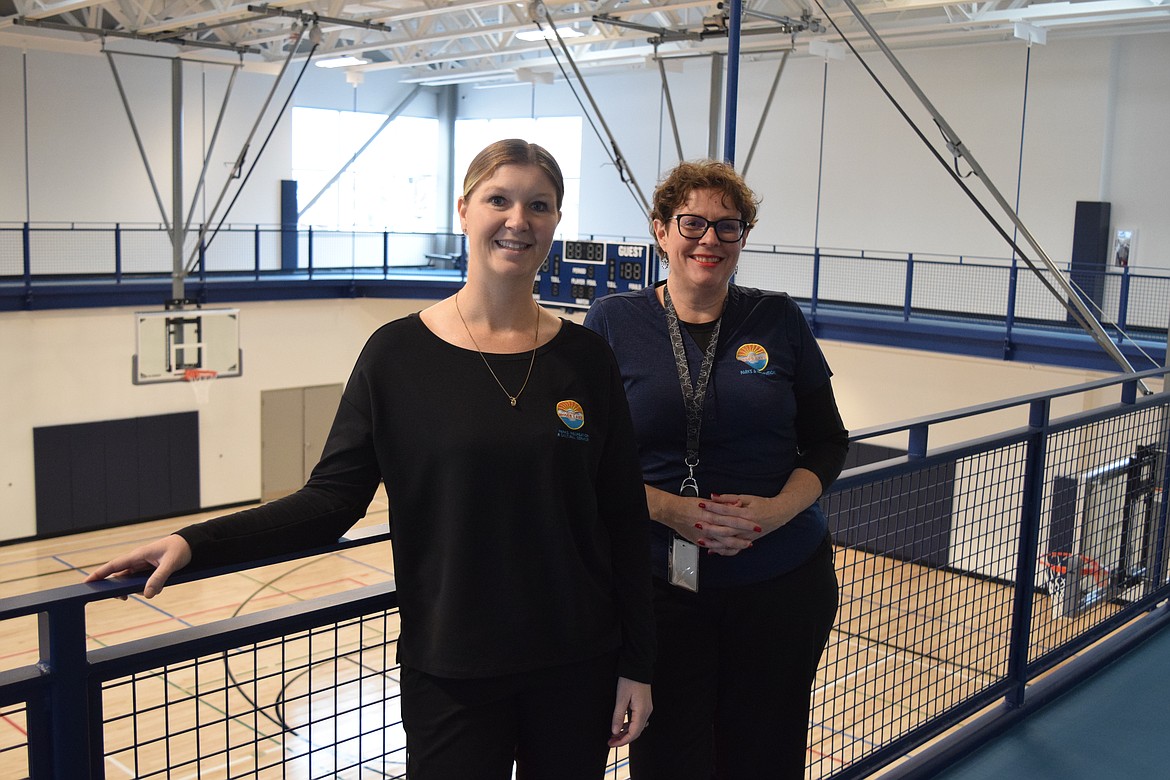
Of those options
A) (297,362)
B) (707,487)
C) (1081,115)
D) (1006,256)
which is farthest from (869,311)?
(707,487)

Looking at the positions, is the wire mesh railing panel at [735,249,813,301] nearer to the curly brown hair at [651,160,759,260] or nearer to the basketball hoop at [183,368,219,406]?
the basketball hoop at [183,368,219,406]

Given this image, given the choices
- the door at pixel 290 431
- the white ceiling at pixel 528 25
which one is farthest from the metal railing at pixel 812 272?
the white ceiling at pixel 528 25

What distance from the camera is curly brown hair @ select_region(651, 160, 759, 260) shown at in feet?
7.34

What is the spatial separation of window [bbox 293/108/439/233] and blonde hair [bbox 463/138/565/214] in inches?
755

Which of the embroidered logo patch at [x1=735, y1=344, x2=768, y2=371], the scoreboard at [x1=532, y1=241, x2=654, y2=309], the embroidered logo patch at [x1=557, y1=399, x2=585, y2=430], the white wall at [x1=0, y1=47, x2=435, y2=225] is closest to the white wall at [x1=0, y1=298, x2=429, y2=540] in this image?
the white wall at [x1=0, y1=47, x2=435, y2=225]

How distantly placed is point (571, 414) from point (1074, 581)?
3.85 meters

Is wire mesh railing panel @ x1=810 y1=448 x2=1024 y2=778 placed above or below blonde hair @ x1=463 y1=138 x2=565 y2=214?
below

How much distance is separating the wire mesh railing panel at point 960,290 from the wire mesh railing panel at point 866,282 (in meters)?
0.39

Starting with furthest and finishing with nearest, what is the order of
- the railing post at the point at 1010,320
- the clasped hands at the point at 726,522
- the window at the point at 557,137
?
the window at the point at 557,137, the railing post at the point at 1010,320, the clasped hands at the point at 726,522

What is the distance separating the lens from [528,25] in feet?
47.1

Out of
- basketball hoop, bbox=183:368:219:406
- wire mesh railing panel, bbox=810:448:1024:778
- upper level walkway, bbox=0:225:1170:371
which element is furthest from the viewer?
basketball hoop, bbox=183:368:219:406

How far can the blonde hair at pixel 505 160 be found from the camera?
5.86 feet

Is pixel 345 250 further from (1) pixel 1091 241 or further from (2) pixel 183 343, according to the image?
Result: (1) pixel 1091 241

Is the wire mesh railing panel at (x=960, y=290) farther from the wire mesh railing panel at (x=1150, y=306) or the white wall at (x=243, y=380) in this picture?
the white wall at (x=243, y=380)
